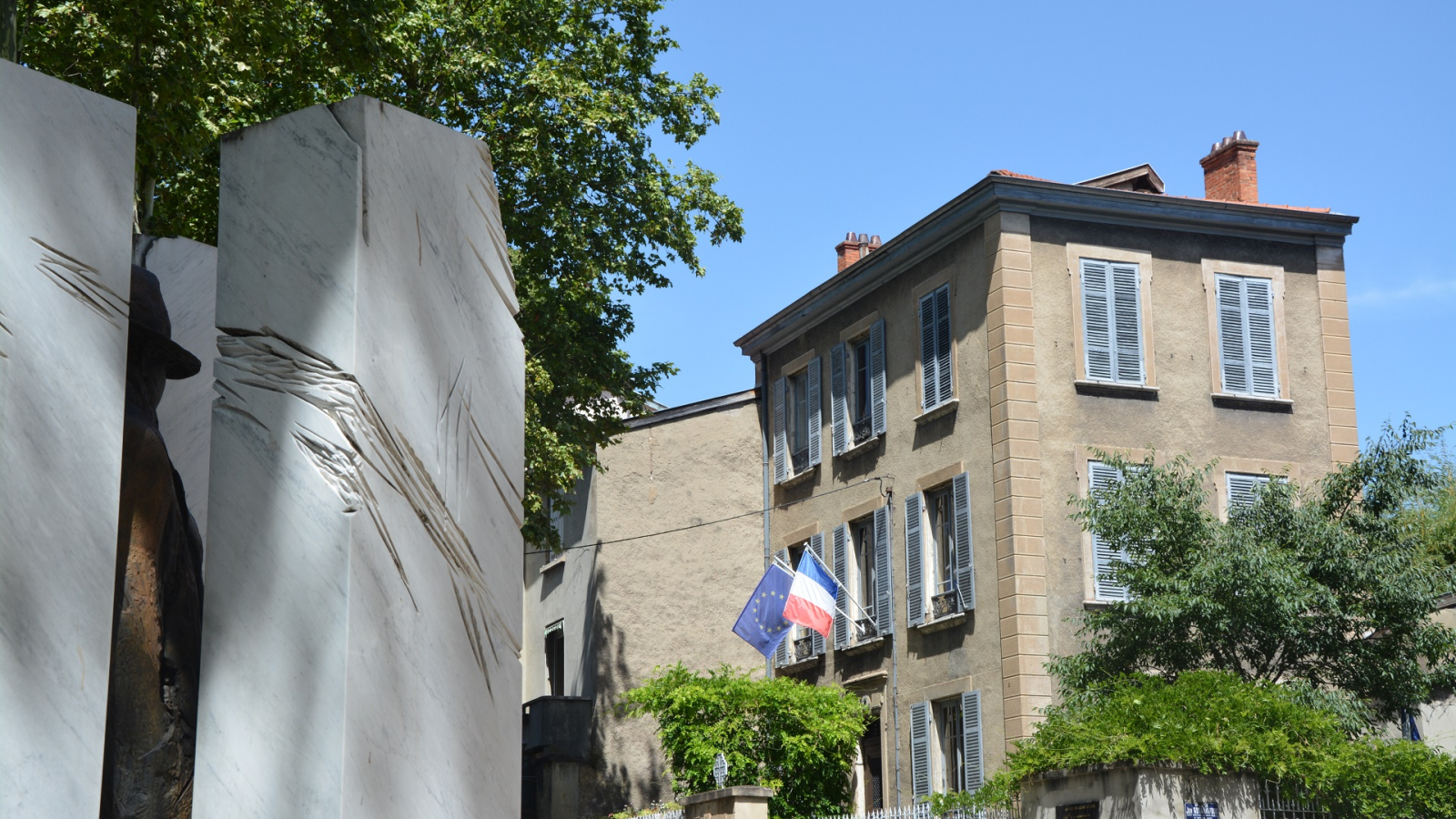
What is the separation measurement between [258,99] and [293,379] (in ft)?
46.1

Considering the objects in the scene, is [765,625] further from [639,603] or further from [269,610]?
[269,610]

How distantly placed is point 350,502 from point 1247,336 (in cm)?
2046

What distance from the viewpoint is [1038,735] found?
13.0 meters

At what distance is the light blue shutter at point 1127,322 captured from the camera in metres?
22.0

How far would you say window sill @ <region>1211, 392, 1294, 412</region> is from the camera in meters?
22.2

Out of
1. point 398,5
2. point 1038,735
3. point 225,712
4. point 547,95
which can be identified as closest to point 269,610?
point 225,712

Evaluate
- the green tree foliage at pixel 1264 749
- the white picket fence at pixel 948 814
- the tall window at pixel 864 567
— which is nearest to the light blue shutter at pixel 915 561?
the tall window at pixel 864 567

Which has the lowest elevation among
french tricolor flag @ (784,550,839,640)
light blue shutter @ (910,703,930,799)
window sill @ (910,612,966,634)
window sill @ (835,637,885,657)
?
light blue shutter @ (910,703,930,799)

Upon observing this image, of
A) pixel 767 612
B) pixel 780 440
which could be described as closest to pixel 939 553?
pixel 767 612

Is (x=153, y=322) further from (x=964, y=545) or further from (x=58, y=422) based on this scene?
(x=964, y=545)

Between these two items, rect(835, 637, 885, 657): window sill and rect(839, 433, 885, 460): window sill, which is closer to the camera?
rect(835, 637, 885, 657): window sill

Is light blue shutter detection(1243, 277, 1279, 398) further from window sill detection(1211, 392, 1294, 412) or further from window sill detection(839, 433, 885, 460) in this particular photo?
window sill detection(839, 433, 885, 460)

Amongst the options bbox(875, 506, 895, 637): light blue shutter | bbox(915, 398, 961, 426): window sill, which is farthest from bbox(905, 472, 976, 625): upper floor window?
bbox(915, 398, 961, 426): window sill

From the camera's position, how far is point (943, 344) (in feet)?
75.7
